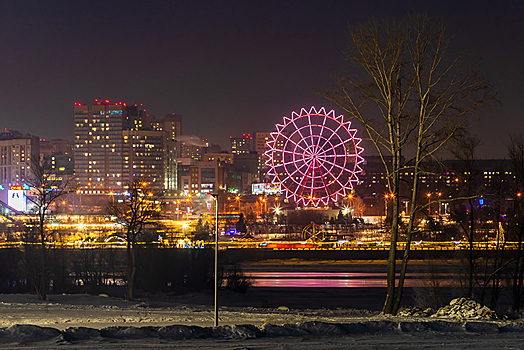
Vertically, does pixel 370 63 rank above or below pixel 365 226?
above

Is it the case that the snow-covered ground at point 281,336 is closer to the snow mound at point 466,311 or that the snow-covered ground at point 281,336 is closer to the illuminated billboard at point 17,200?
the snow mound at point 466,311

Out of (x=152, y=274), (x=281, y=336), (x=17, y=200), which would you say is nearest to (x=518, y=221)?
(x=281, y=336)

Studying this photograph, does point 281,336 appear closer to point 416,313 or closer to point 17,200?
point 416,313

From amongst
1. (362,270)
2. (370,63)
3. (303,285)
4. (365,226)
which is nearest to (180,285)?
(303,285)

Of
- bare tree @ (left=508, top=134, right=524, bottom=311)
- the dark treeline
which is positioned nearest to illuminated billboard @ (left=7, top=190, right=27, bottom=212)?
the dark treeline

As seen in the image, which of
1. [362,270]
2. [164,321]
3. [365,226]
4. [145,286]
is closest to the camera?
[164,321]

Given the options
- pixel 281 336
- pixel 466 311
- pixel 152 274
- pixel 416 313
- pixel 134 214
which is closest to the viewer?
pixel 281 336

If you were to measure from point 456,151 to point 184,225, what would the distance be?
263 feet

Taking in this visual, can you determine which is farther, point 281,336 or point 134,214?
point 134,214

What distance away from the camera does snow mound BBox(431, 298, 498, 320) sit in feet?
54.3

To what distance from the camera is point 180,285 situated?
40531mm

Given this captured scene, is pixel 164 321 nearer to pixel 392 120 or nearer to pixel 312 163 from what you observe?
pixel 392 120

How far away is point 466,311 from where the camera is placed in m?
17.3

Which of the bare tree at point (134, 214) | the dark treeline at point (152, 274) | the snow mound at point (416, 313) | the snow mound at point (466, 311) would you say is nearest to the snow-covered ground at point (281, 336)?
the snow mound at point (466, 311)
